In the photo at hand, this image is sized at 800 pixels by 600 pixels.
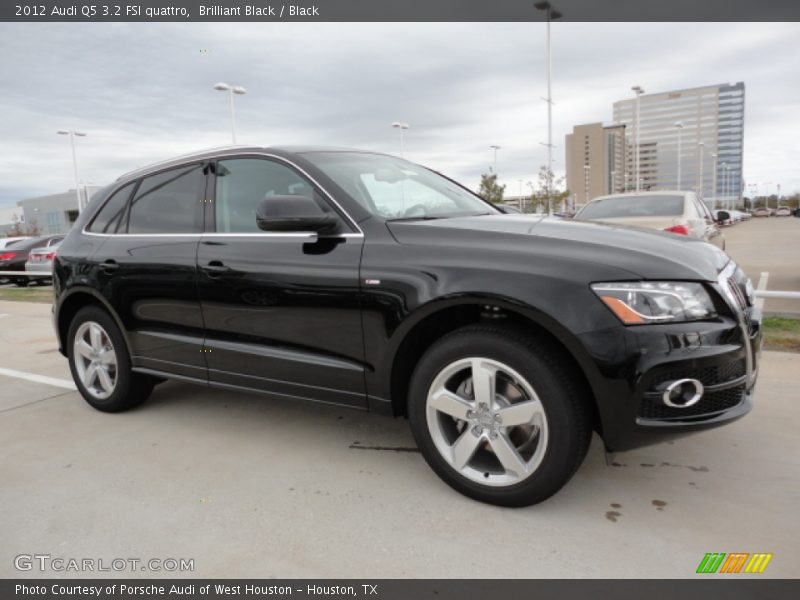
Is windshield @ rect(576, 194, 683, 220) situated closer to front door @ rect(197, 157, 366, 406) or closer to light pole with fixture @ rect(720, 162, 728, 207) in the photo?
front door @ rect(197, 157, 366, 406)

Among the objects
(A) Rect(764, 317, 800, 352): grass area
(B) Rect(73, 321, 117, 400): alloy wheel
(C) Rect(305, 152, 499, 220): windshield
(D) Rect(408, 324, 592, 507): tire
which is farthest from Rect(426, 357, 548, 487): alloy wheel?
(A) Rect(764, 317, 800, 352): grass area

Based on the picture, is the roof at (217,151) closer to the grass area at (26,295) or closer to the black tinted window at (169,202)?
the black tinted window at (169,202)

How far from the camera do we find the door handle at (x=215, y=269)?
10.8 feet

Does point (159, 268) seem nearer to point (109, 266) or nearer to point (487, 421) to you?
point (109, 266)

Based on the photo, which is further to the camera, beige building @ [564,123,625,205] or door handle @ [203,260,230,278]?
beige building @ [564,123,625,205]

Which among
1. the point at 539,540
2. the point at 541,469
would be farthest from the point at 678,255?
the point at 539,540

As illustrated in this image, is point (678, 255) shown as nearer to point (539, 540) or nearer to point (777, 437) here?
point (539, 540)

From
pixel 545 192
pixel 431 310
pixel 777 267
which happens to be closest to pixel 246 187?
pixel 431 310

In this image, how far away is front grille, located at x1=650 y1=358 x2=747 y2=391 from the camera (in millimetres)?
2283

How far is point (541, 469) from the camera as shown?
2484 mm

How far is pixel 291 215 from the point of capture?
9.36 ft

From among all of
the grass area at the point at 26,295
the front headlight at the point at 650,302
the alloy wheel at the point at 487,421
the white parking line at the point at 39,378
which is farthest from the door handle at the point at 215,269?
the grass area at the point at 26,295

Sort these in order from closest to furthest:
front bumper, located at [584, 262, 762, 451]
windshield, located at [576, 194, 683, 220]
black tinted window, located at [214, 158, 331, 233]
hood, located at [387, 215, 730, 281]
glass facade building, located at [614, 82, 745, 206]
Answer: front bumper, located at [584, 262, 762, 451], hood, located at [387, 215, 730, 281], black tinted window, located at [214, 158, 331, 233], windshield, located at [576, 194, 683, 220], glass facade building, located at [614, 82, 745, 206]
